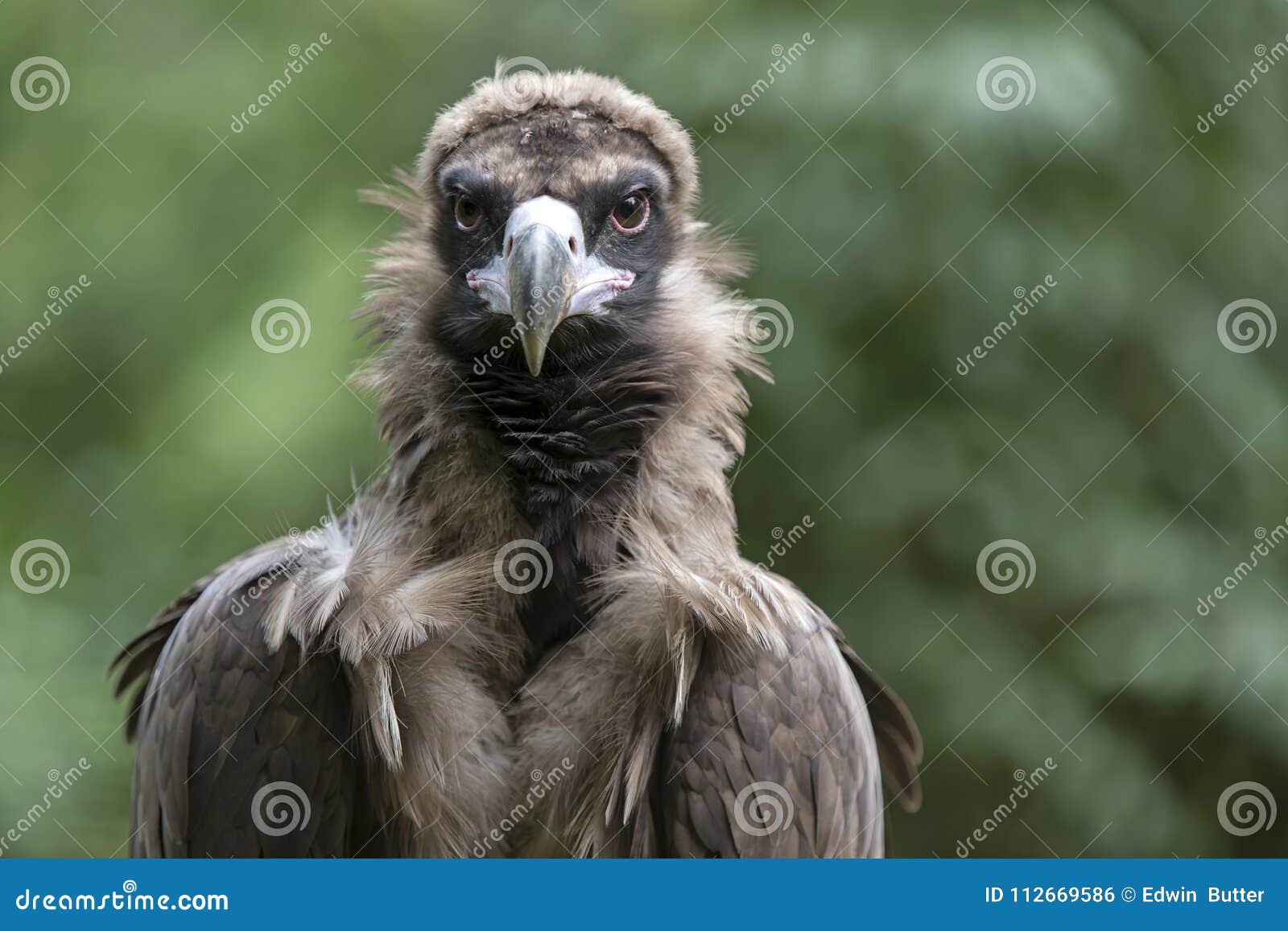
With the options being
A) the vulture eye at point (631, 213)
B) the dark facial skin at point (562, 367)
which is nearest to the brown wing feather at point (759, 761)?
the dark facial skin at point (562, 367)

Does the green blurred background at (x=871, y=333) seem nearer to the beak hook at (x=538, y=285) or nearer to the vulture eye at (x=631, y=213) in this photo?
the vulture eye at (x=631, y=213)

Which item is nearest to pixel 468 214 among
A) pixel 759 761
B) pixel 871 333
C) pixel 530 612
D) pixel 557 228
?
pixel 557 228

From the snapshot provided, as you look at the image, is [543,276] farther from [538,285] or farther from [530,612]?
[530,612]

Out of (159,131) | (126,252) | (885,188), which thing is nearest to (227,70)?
(159,131)

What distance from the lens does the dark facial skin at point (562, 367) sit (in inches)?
108

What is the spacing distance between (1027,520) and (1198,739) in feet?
3.16

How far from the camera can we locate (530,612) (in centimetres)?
274

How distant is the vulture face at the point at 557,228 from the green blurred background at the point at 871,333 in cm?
106

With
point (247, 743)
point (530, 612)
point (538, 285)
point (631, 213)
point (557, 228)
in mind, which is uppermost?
point (631, 213)

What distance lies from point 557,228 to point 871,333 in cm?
173

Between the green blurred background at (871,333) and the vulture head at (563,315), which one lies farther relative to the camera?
the green blurred background at (871,333)

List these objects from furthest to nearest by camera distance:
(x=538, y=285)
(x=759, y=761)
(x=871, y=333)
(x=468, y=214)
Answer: (x=871, y=333)
(x=468, y=214)
(x=759, y=761)
(x=538, y=285)

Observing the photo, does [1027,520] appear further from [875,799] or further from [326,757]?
[326,757]

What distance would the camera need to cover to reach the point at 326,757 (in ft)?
8.59
